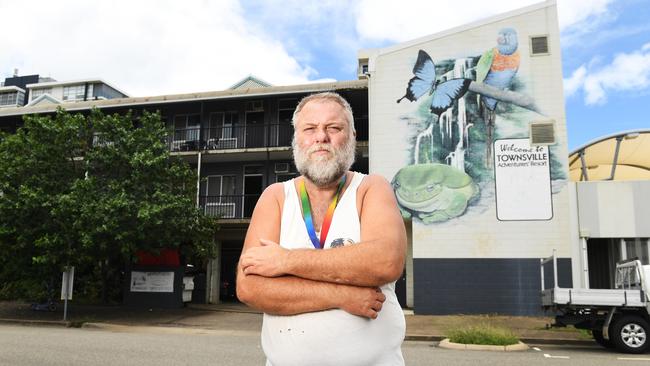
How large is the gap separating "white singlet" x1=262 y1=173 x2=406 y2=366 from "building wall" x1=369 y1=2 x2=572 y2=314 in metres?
18.2

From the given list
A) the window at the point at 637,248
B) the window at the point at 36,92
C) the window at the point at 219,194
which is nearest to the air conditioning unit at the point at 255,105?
the window at the point at 219,194

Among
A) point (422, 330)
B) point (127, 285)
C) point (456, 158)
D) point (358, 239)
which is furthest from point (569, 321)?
point (127, 285)

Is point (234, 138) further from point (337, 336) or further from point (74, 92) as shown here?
point (74, 92)

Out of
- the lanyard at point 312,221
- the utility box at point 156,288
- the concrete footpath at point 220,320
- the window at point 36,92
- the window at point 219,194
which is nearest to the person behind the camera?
the lanyard at point 312,221

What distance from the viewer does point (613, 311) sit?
473 inches

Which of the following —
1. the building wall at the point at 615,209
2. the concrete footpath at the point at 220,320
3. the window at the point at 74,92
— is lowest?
the concrete footpath at the point at 220,320

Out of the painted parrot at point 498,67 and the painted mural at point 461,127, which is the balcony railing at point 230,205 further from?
the painted parrot at point 498,67

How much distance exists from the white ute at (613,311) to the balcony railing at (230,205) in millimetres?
15123

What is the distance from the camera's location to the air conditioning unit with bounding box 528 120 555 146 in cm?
1973

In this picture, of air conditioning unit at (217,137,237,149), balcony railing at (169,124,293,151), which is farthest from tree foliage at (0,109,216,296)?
air conditioning unit at (217,137,237,149)

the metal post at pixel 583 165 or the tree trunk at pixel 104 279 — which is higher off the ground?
the metal post at pixel 583 165

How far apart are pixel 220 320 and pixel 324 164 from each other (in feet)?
58.6

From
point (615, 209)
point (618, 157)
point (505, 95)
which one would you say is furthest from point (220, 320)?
point (618, 157)

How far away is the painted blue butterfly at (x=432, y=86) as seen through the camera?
67.7 feet
